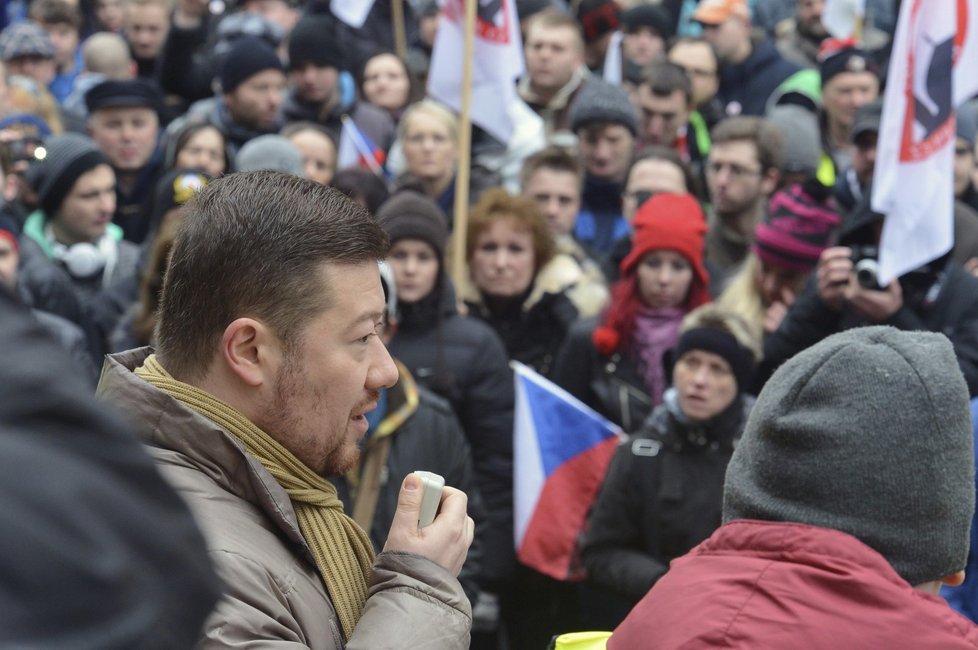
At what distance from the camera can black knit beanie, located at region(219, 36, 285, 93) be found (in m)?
8.43

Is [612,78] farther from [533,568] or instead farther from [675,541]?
[675,541]

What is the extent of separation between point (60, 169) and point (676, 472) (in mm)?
3672

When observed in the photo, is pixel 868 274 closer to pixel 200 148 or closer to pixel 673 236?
pixel 673 236

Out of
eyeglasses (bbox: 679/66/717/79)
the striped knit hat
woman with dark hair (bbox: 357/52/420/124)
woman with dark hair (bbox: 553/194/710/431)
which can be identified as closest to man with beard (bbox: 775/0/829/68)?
eyeglasses (bbox: 679/66/717/79)

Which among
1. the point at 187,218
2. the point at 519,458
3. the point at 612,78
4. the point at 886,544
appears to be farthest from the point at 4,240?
the point at 612,78

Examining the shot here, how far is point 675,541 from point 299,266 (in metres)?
2.86

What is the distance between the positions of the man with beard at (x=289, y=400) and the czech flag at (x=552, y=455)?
3236 mm

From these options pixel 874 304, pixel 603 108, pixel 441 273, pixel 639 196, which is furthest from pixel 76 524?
pixel 603 108

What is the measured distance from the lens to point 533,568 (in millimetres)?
5805

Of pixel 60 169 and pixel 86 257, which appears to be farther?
pixel 60 169

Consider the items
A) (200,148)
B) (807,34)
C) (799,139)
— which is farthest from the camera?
(807,34)

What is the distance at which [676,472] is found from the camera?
472 centimetres

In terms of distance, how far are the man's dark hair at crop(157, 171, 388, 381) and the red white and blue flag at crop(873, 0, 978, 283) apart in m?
3.38

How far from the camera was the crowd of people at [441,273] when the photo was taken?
2104 millimetres
